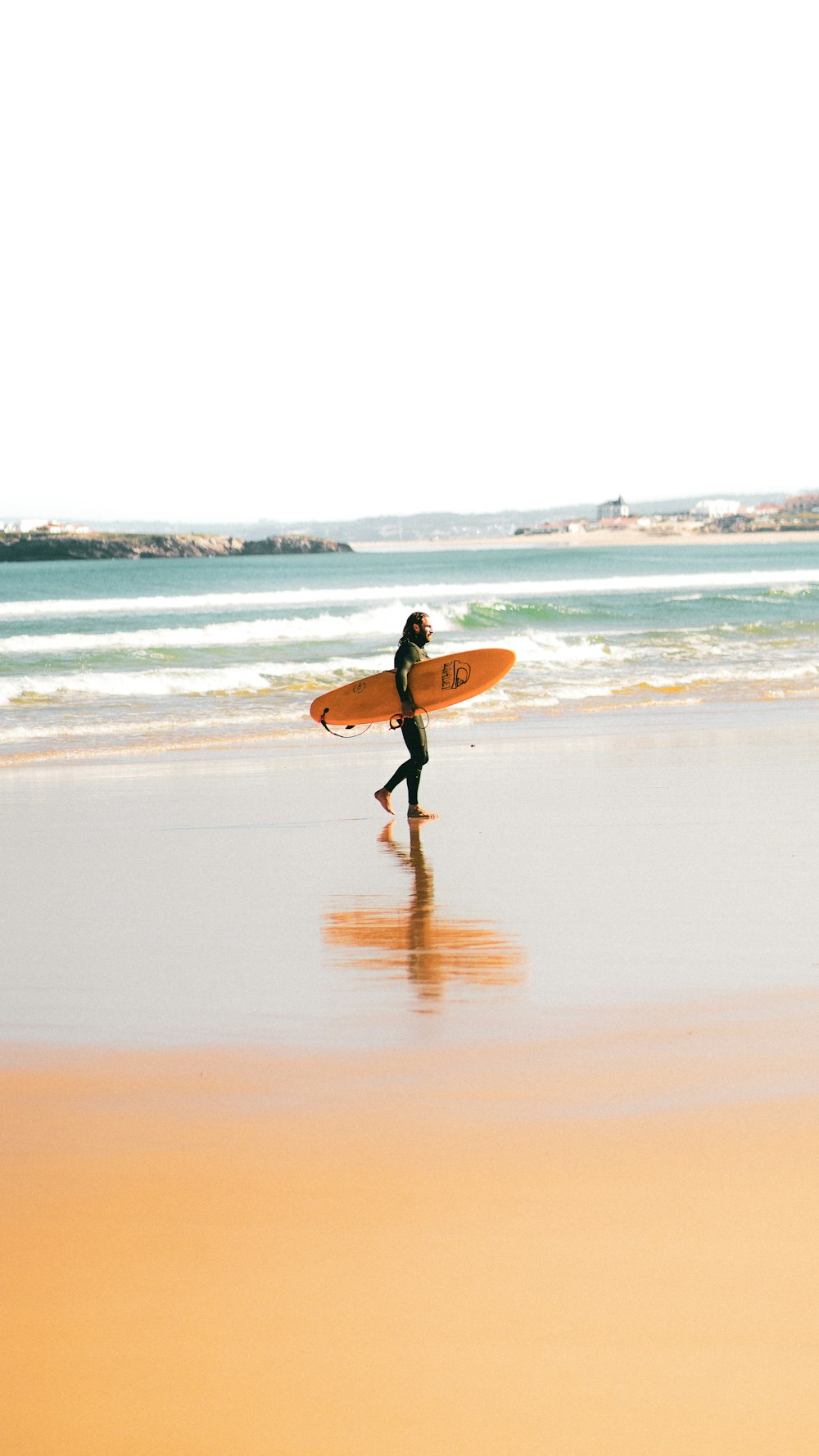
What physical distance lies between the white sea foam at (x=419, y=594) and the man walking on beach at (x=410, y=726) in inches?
1406

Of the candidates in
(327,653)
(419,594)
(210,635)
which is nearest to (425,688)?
(327,653)

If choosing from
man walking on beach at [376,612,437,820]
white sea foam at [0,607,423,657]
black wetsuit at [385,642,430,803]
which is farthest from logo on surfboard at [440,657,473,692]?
white sea foam at [0,607,423,657]

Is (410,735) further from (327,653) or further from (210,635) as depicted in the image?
(210,635)

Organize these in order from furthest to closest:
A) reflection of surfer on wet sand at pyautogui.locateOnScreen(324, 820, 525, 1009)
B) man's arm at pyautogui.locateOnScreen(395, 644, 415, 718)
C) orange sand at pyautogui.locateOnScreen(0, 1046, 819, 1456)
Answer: man's arm at pyautogui.locateOnScreen(395, 644, 415, 718), reflection of surfer on wet sand at pyautogui.locateOnScreen(324, 820, 525, 1009), orange sand at pyautogui.locateOnScreen(0, 1046, 819, 1456)

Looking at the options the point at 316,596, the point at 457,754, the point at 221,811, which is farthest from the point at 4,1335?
the point at 316,596

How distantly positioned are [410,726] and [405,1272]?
7165mm

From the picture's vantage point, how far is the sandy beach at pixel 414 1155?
2654 mm

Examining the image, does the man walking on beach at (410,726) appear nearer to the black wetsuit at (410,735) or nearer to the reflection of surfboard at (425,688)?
the black wetsuit at (410,735)

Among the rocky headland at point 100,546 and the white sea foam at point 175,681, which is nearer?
the white sea foam at point 175,681

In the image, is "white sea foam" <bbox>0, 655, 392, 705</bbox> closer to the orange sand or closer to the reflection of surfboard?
the reflection of surfboard

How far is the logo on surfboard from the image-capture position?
1237 centimetres

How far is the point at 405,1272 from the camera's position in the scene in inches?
121

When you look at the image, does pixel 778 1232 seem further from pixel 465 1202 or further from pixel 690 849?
pixel 690 849

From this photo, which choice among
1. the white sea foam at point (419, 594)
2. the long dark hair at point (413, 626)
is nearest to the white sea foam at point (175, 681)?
the long dark hair at point (413, 626)
